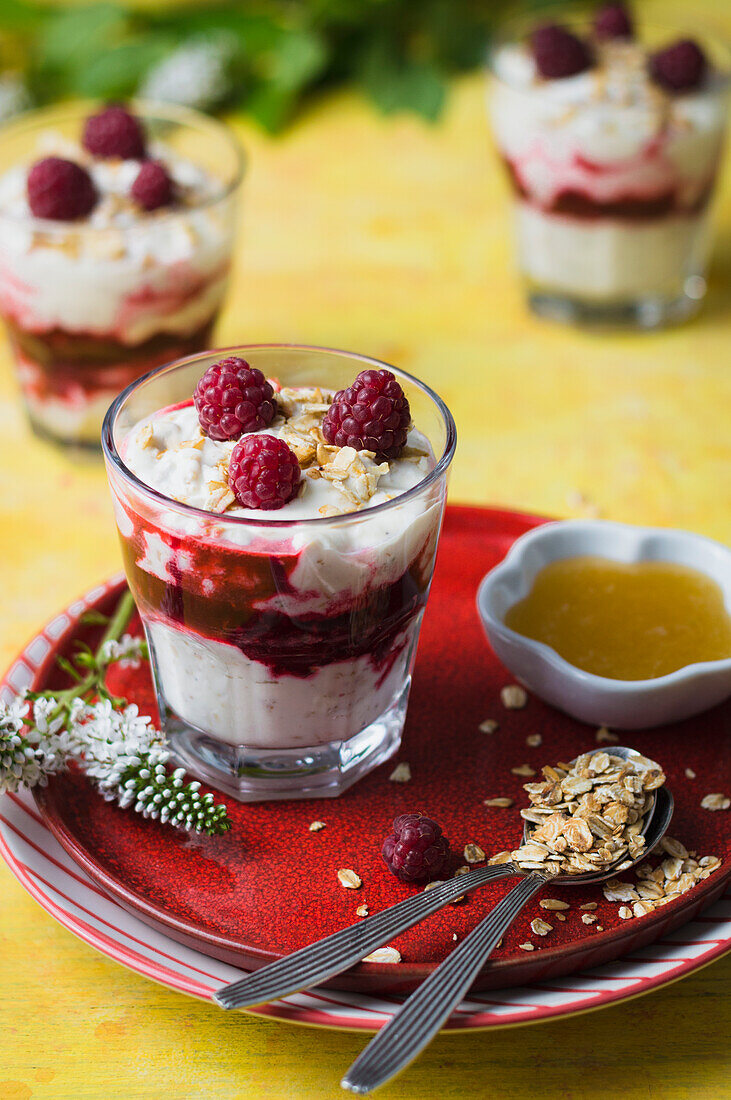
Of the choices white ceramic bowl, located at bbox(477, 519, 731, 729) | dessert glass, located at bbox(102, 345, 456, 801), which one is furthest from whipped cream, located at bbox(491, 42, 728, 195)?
dessert glass, located at bbox(102, 345, 456, 801)

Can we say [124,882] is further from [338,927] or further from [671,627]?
[671,627]

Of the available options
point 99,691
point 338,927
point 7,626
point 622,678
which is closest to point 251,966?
point 338,927

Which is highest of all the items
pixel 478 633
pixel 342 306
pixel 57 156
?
pixel 57 156

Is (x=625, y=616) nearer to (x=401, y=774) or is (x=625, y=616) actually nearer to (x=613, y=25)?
(x=401, y=774)

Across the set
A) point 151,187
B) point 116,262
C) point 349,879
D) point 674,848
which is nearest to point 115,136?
point 151,187

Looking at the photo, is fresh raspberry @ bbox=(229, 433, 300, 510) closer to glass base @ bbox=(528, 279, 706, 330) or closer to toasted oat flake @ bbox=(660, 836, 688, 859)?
toasted oat flake @ bbox=(660, 836, 688, 859)

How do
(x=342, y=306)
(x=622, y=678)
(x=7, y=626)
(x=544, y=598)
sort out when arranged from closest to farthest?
(x=622, y=678), (x=544, y=598), (x=7, y=626), (x=342, y=306)
